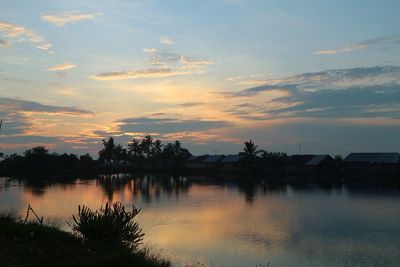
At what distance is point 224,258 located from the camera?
16.2m

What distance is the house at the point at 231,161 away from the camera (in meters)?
87.9

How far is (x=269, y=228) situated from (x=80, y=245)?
1451cm

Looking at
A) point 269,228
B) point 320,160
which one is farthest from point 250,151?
point 269,228

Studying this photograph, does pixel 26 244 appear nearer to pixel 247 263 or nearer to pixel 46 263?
pixel 46 263

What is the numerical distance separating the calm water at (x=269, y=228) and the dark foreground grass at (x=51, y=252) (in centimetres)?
619

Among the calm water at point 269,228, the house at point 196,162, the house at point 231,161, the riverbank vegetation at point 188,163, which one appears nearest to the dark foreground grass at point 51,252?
the calm water at point 269,228

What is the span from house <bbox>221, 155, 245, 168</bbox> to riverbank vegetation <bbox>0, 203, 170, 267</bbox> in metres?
75.7

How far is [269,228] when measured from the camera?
2236 cm

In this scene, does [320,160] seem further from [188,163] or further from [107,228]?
[107,228]

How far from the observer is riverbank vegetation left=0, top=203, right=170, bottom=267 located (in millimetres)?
7637

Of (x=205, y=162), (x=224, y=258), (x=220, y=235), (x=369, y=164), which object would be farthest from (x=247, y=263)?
(x=205, y=162)

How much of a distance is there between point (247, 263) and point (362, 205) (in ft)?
65.9

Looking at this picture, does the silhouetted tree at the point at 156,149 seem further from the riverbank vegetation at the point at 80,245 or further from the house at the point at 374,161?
the riverbank vegetation at the point at 80,245

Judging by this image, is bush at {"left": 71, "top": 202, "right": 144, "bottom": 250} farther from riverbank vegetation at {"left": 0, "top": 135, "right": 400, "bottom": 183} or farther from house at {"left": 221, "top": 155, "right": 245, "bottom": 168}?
house at {"left": 221, "top": 155, "right": 245, "bottom": 168}
